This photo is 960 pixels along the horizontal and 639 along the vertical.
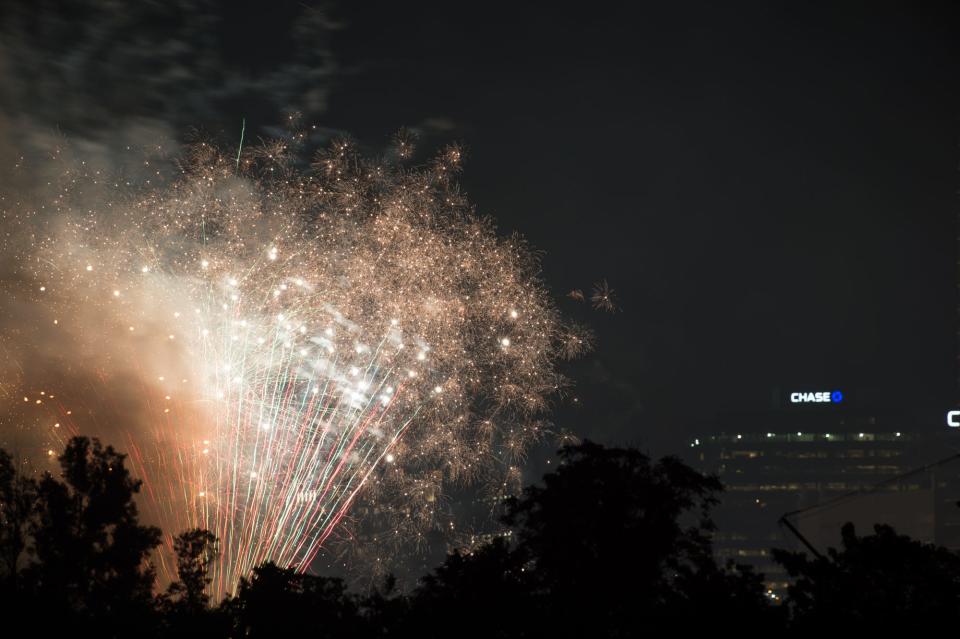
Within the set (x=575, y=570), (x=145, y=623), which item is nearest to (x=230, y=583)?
(x=145, y=623)

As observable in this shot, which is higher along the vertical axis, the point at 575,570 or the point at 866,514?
the point at 866,514

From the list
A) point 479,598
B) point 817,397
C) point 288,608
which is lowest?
point 288,608

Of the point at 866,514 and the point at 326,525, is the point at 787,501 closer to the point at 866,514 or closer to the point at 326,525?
the point at 866,514

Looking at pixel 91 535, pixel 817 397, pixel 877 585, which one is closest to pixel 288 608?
pixel 91 535

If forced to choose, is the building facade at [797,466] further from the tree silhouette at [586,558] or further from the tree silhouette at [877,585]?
the tree silhouette at [877,585]

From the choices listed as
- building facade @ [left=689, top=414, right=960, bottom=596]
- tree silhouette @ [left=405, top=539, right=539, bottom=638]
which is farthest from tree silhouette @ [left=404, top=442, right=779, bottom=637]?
building facade @ [left=689, top=414, right=960, bottom=596]

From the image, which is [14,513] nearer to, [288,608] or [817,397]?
[288,608]
